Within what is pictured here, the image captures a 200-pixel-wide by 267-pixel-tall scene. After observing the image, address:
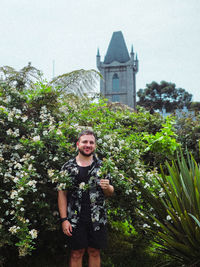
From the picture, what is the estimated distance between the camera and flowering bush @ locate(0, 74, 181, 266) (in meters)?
2.69

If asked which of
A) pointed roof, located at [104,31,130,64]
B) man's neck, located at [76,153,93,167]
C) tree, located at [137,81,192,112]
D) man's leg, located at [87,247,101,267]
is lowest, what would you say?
man's leg, located at [87,247,101,267]

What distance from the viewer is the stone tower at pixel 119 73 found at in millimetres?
54031

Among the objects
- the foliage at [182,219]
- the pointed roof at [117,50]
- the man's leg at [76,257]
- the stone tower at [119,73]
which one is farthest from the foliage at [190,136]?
the pointed roof at [117,50]

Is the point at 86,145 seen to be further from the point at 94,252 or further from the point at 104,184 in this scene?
the point at 94,252

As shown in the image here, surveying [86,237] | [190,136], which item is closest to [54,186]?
[86,237]

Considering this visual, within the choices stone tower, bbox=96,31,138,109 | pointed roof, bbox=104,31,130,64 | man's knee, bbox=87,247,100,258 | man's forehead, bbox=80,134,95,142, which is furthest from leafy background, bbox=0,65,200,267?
pointed roof, bbox=104,31,130,64

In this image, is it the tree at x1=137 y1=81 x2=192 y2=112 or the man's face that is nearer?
the man's face

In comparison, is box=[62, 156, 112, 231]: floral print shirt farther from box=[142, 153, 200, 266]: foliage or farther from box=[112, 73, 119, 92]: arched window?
box=[112, 73, 119, 92]: arched window

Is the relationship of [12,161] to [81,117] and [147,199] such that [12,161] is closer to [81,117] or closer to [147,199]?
[81,117]

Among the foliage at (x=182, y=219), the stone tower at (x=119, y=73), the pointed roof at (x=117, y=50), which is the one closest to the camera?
the foliage at (x=182, y=219)

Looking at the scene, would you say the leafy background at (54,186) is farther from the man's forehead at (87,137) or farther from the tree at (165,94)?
the tree at (165,94)

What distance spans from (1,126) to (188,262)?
265 centimetres

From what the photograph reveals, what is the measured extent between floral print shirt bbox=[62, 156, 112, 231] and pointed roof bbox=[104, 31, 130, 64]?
179 ft

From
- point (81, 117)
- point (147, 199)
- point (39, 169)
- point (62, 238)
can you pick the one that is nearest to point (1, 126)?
point (39, 169)
